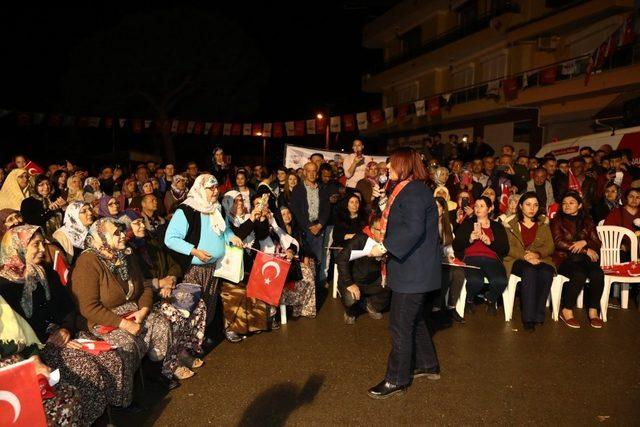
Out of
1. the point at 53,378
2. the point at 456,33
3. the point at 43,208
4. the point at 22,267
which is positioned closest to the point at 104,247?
the point at 22,267

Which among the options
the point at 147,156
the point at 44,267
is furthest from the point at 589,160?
the point at 147,156

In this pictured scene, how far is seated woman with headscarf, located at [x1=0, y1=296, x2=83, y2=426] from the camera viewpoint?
277cm

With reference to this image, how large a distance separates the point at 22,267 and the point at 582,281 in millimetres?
5728

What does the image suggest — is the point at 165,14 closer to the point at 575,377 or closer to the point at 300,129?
the point at 300,129

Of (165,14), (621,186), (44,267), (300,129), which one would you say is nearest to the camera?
(44,267)

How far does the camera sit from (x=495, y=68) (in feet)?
77.1

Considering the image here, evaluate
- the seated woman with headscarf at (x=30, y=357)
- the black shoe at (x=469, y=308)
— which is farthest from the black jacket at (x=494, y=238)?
the seated woman with headscarf at (x=30, y=357)

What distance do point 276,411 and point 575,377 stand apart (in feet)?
8.64

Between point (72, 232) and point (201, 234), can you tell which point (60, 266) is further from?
point (201, 234)

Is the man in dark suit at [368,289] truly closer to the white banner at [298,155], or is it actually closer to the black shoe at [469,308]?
the black shoe at [469,308]

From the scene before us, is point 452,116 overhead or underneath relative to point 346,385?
overhead

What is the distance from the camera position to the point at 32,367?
249 cm

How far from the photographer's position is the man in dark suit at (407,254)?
358 centimetres

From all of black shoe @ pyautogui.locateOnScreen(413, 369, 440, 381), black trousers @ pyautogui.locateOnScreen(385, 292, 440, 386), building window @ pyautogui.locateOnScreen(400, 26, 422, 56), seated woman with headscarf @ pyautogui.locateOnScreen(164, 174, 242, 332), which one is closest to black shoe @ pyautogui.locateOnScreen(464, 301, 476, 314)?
black shoe @ pyautogui.locateOnScreen(413, 369, 440, 381)
